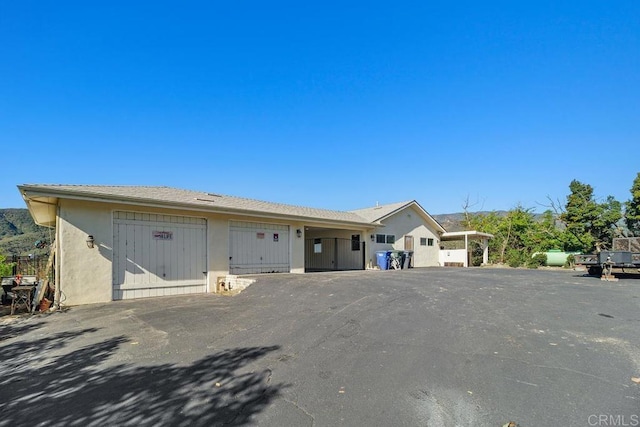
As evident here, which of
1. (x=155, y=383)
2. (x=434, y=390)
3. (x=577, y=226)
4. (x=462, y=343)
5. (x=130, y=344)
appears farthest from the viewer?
(x=577, y=226)

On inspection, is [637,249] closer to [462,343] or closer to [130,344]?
[462,343]

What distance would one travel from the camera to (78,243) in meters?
8.97

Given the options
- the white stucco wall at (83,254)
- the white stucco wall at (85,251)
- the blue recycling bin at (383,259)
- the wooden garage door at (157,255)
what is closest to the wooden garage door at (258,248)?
the wooden garage door at (157,255)

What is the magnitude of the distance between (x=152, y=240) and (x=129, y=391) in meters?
7.43

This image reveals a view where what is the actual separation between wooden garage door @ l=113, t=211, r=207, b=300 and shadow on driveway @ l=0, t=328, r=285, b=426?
4812mm

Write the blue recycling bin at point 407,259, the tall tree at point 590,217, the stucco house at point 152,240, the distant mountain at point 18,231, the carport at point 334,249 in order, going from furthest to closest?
the distant mountain at point 18,231 < the tall tree at point 590,217 < the blue recycling bin at point 407,259 < the carport at point 334,249 < the stucco house at point 152,240

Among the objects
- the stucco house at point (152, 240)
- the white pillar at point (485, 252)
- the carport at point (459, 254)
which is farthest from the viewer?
the white pillar at point (485, 252)

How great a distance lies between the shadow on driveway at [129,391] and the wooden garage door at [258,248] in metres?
7.70

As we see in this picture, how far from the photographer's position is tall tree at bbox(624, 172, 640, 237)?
22875 mm

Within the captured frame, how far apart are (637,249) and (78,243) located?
21481 millimetres

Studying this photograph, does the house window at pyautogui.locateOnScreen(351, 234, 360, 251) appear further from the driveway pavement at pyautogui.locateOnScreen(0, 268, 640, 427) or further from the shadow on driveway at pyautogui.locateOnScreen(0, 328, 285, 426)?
the shadow on driveway at pyautogui.locateOnScreen(0, 328, 285, 426)

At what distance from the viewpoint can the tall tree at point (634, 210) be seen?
2288cm

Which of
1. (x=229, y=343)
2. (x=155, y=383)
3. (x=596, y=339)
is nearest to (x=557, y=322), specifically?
(x=596, y=339)

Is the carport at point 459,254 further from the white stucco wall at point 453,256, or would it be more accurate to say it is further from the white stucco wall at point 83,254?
the white stucco wall at point 83,254
